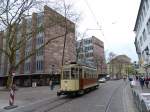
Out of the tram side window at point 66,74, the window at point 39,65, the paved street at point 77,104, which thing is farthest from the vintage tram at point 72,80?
the window at point 39,65

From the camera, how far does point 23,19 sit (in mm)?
35031

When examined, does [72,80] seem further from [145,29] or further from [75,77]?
[145,29]

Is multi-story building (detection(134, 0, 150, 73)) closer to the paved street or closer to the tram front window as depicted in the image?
the tram front window

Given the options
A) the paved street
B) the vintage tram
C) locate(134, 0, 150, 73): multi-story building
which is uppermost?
locate(134, 0, 150, 73): multi-story building

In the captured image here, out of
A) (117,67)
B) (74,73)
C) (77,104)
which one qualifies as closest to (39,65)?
(74,73)

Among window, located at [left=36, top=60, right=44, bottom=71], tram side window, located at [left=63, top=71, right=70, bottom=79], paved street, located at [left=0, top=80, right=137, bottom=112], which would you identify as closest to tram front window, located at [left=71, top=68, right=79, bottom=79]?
tram side window, located at [left=63, top=71, right=70, bottom=79]

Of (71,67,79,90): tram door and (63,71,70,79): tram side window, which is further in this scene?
(63,71,70,79): tram side window

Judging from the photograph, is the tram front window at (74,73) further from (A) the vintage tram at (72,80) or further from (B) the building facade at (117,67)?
(B) the building facade at (117,67)

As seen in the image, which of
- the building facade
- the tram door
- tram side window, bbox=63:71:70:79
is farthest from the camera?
the building facade

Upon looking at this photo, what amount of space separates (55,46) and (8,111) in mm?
46658

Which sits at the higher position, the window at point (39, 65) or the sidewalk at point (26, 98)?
the window at point (39, 65)

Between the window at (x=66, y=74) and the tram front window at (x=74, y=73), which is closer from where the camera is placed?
Answer: the tram front window at (x=74, y=73)

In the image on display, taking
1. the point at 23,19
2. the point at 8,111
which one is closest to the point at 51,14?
the point at 23,19

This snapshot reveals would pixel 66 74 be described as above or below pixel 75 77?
above
